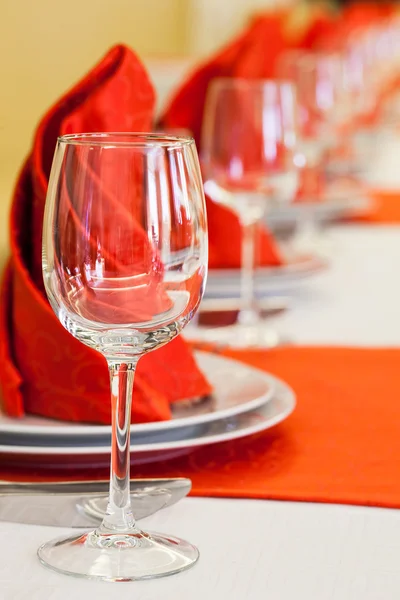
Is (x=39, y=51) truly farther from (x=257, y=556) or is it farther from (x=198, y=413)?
(x=257, y=556)

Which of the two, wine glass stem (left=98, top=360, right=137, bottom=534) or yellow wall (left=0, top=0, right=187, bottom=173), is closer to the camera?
wine glass stem (left=98, top=360, right=137, bottom=534)

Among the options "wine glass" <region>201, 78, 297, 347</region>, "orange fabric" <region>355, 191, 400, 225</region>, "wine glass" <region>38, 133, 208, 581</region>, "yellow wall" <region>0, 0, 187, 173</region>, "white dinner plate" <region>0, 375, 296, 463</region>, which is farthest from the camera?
"orange fabric" <region>355, 191, 400, 225</region>

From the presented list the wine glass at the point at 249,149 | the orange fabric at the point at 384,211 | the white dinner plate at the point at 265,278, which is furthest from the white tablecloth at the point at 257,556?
the orange fabric at the point at 384,211

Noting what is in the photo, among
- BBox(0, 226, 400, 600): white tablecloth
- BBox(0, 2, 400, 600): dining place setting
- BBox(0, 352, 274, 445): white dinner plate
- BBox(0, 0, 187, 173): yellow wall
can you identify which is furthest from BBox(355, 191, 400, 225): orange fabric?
BBox(0, 226, 400, 600): white tablecloth

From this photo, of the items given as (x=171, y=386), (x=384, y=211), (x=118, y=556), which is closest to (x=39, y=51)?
(x=171, y=386)

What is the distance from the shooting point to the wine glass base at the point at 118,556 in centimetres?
60

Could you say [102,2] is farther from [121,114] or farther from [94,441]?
[94,441]

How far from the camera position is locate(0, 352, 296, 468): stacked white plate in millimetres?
745

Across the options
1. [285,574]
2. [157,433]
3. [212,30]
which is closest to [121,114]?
[157,433]

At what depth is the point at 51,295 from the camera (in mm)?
598

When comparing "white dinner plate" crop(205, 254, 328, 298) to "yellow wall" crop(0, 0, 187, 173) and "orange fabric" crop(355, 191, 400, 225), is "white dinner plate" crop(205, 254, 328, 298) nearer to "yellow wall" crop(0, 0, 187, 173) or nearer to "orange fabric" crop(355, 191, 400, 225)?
"yellow wall" crop(0, 0, 187, 173)

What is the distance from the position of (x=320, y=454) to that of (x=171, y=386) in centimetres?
12

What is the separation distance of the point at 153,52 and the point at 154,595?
2.84 m

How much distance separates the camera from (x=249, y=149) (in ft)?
4.11
